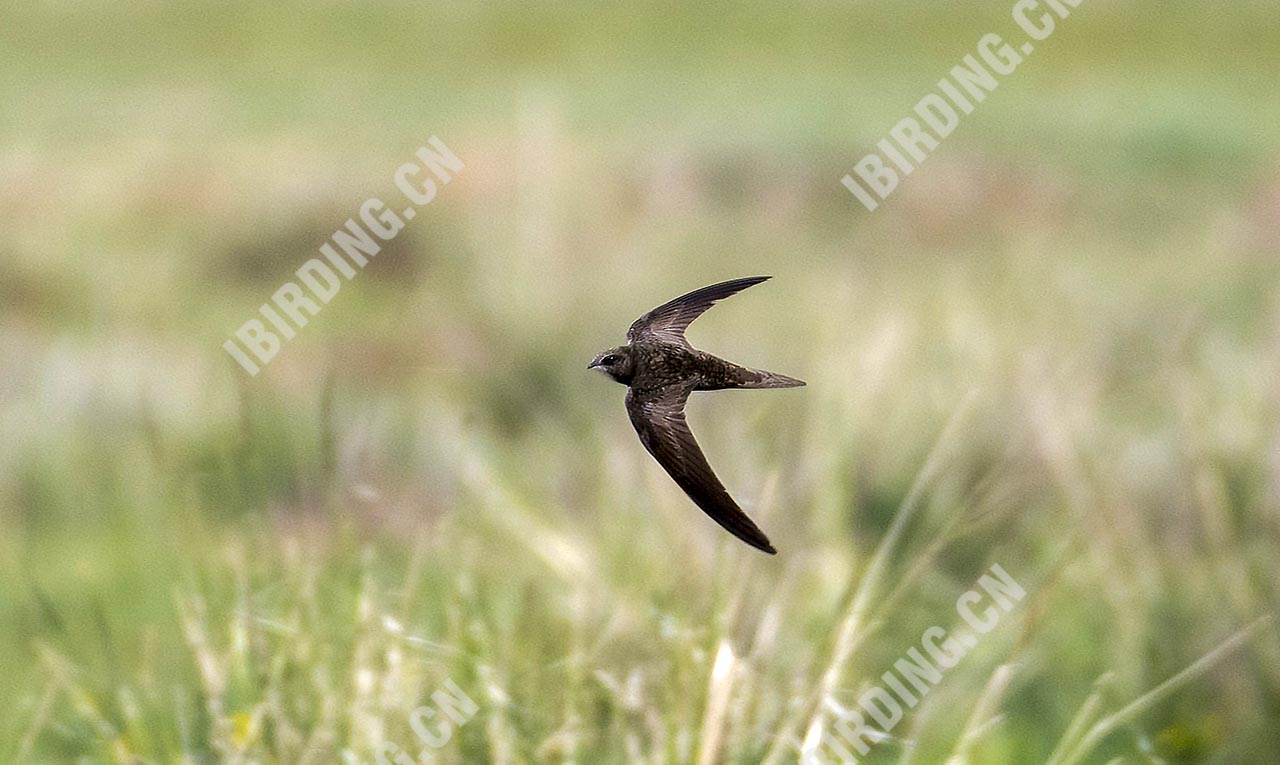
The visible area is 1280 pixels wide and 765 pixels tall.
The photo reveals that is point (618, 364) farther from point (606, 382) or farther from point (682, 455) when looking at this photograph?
point (606, 382)

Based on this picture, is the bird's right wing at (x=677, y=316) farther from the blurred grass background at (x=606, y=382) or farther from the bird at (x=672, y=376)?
the blurred grass background at (x=606, y=382)

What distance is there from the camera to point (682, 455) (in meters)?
0.98

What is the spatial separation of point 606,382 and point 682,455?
216cm

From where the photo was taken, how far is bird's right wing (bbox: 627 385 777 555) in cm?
89

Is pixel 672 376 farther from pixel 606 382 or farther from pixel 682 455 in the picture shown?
pixel 606 382

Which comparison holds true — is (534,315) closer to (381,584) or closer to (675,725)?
(381,584)

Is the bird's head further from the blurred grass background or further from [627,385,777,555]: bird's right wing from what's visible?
the blurred grass background

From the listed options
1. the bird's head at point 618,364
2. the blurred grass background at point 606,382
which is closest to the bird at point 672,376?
the bird's head at point 618,364

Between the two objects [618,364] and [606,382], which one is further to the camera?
[606,382]

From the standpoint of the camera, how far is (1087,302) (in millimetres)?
3725

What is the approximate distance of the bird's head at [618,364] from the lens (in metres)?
1.05

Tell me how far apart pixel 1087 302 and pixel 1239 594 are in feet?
5.61

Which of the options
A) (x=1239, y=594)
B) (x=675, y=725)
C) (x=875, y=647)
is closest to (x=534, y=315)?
(x=875, y=647)

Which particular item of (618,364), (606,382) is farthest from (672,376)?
(606,382)
